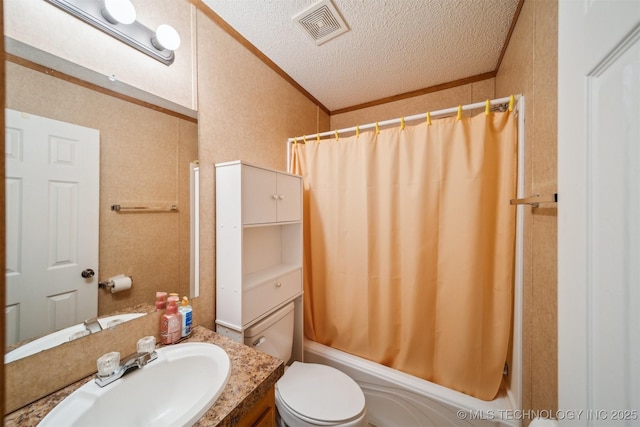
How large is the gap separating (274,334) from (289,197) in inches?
32.1

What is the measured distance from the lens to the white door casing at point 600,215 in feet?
0.99

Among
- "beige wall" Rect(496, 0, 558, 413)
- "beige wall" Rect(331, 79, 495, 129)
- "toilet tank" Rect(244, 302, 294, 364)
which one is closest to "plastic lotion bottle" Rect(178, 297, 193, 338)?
"toilet tank" Rect(244, 302, 294, 364)

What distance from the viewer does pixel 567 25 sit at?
45 cm

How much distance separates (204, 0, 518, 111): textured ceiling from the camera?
110 centimetres

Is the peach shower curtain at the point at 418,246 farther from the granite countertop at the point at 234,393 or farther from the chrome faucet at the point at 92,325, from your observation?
the chrome faucet at the point at 92,325

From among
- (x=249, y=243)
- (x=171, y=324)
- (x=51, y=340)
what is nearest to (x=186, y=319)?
(x=171, y=324)

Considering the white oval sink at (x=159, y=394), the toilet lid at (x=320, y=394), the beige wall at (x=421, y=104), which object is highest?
the beige wall at (x=421, y=104)

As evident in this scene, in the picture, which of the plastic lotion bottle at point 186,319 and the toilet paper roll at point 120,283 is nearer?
the toilet paper roll at point 120,283

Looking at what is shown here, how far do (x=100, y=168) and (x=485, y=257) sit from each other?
1.78m

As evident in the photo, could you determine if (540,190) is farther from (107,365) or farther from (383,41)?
(107,365)

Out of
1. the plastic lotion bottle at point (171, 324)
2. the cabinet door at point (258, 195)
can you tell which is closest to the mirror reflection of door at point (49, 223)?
the plastic lotion bottle at point (171, 324)

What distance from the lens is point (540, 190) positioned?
85 cm

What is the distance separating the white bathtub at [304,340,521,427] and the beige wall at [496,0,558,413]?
180mm

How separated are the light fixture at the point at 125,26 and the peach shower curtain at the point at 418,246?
3.04ft
